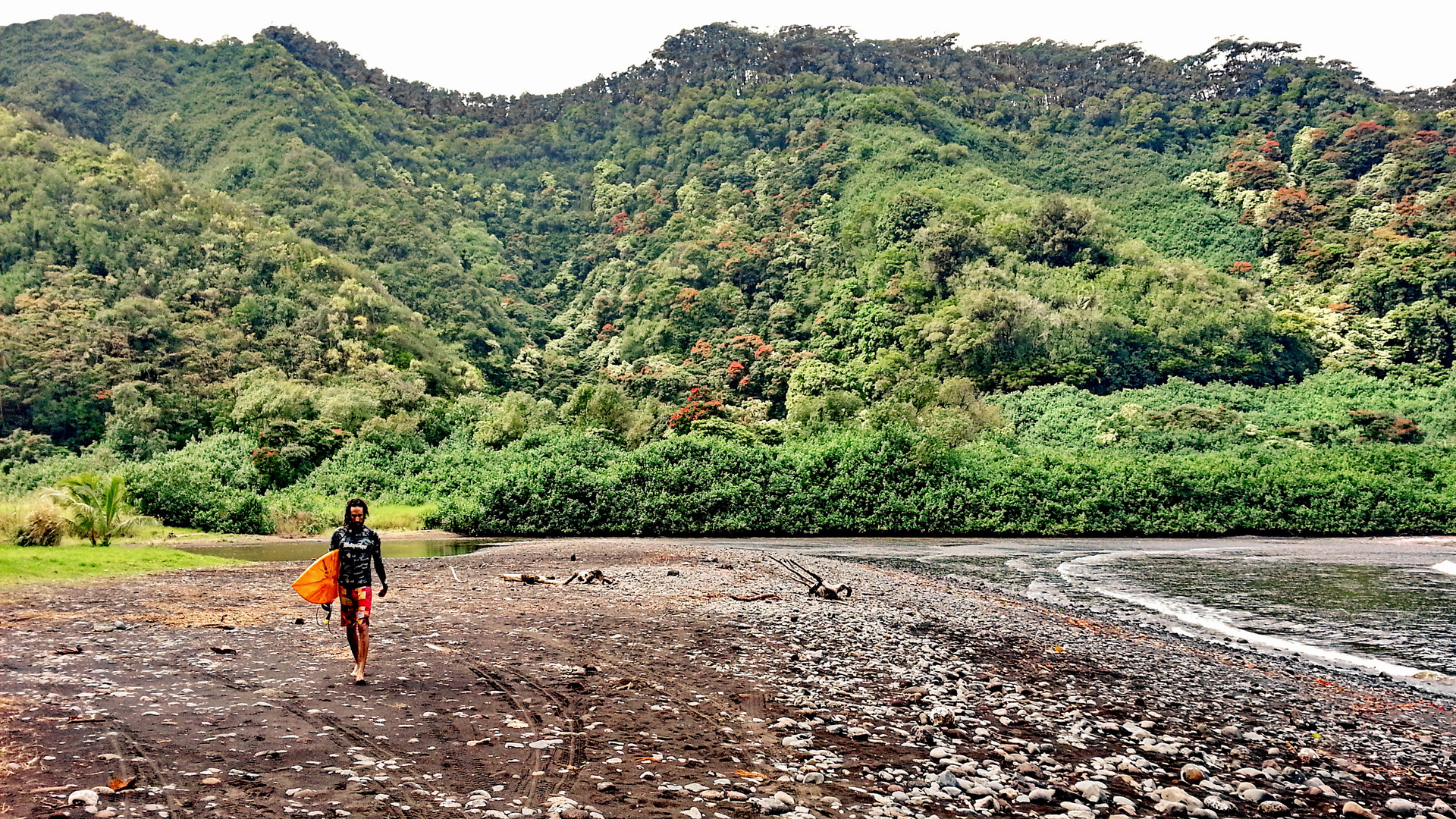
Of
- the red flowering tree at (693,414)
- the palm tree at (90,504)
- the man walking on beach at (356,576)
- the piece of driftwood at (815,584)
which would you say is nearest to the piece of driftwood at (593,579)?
the piece of driftwood at (815,584)

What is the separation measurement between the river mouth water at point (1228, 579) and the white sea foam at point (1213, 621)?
4 cm

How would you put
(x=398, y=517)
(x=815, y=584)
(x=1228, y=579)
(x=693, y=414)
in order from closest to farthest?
(x=815, y=584) < (x=1228, y=579) < (x=398, y=517) < (x=693, y=414)

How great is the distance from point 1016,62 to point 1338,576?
132764mm

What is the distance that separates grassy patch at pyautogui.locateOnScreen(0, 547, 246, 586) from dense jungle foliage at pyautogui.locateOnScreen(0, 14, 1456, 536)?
13456 millimetres

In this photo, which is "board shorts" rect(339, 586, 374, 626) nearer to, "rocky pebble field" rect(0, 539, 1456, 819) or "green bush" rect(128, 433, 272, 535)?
"rocky pebble field" rect(0, 539, 1456, 819)

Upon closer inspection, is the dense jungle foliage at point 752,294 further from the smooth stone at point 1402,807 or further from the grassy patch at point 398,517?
the smooth stone at point 1402,807

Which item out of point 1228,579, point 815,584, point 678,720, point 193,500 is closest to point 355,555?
point 678,720

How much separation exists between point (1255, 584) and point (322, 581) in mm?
21252

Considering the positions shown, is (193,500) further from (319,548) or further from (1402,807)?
(1402,807)

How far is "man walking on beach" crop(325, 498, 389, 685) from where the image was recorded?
9.48 meters

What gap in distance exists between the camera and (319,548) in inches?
1287

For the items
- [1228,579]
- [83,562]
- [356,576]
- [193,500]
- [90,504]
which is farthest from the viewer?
[193,500]

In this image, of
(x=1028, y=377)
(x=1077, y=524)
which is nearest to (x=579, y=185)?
(x=1028, y=377)

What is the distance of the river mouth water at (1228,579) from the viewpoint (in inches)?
578
